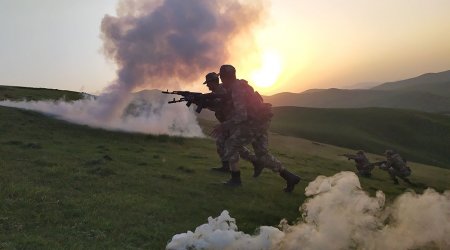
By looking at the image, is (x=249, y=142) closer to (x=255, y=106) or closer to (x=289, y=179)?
(x=255, y=106)

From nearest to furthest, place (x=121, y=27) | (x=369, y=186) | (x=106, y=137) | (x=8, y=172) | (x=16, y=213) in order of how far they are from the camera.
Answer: (x=16, y=213) → (x=8, y=172) → (x=369, y=186) → (x=106, y=137) → (x=121, y=27)

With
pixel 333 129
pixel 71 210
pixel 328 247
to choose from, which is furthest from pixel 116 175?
pixel 333 129

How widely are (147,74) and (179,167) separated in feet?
37.4

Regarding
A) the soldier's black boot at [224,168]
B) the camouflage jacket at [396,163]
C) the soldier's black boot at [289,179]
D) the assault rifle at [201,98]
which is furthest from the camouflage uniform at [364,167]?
the assault rifle at [201,98]

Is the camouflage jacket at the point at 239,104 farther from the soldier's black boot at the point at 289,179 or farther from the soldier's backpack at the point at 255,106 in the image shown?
the soldier's black boot at the point at 289,179

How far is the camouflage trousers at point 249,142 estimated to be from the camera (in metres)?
15.1

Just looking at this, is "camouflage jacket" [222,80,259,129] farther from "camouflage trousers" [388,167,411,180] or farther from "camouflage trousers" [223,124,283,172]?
"camouflage trousers" [388,167,411,180]

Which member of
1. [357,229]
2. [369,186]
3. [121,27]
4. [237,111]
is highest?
[121,27]

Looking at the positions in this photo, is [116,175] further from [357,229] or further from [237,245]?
[357,229]

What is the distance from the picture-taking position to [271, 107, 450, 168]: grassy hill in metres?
70.3

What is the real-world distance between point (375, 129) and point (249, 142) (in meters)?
76.7

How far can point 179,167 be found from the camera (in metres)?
19.1

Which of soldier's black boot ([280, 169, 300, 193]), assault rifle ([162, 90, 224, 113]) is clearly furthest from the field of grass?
assault rifle ([162, 90, 224, 113])

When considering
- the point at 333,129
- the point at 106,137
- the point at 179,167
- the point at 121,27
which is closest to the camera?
the point at 179,167
